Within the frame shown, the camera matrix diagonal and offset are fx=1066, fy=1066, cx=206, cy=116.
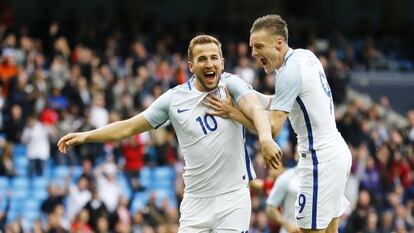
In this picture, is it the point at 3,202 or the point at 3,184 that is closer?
the point at 3,202

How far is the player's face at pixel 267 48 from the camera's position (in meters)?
8.91

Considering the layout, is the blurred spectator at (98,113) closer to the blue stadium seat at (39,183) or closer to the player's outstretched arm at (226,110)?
the blue stadium seat at (39,183)

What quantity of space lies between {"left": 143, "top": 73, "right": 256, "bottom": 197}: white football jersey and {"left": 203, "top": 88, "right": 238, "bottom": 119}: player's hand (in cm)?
5

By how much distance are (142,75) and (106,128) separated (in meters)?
14.1

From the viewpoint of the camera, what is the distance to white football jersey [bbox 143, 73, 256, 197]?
907 cm

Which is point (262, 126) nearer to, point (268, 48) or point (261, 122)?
point (261, 122)

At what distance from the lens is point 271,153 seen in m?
8.31

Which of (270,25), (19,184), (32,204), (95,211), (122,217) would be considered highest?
(270,25)

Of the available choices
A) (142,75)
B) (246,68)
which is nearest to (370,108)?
(246,68)

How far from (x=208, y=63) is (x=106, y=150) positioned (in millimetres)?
12837

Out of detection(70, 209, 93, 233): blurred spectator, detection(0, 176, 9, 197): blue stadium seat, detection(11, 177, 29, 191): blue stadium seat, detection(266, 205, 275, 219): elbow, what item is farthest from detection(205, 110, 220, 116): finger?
detection(11, 177, 29, 191): blue stadium seat

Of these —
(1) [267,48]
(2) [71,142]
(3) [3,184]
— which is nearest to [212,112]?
(1) [267,48]

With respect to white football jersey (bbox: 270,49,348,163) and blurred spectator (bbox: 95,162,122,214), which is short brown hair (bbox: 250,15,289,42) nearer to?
white football jersey (bbox: 270,49,348,163)

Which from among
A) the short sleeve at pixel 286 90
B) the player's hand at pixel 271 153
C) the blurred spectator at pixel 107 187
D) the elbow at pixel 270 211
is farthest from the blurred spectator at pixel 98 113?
the player's hand at pixel 271 153
